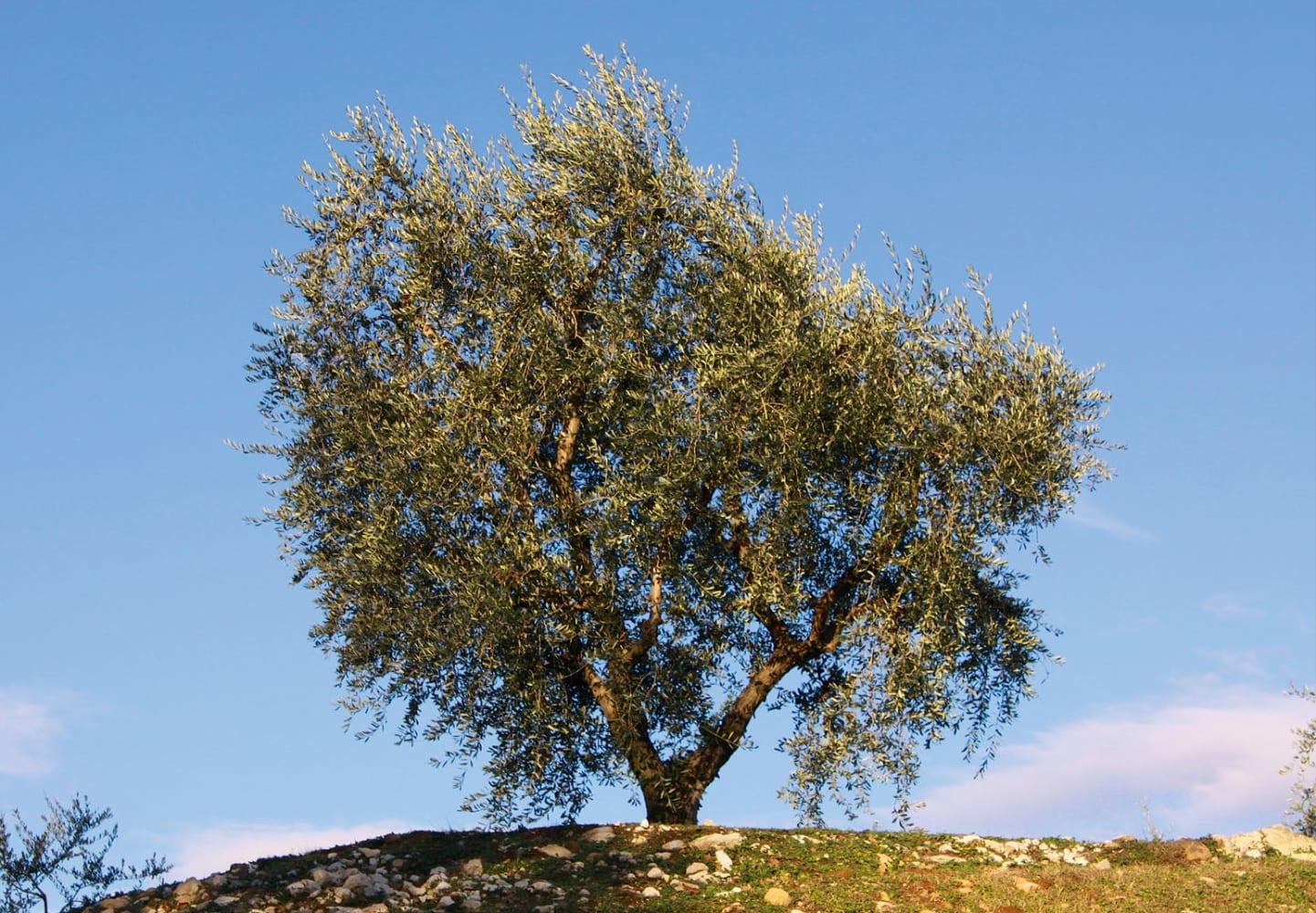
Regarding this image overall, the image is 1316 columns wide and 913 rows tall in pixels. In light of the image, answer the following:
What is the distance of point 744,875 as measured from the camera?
2438 cm

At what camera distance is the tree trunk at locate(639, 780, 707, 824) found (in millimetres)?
27656

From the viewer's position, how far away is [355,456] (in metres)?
28.2

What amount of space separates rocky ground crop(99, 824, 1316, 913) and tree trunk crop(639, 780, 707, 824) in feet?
2.78

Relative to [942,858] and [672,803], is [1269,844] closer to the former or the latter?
[942,858]

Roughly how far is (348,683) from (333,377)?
20.0ft

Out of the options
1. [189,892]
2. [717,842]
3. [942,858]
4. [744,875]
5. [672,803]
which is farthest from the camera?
[672,803]

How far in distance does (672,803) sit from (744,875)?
3.46 meters

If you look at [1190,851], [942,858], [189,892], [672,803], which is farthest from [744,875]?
[189,892]

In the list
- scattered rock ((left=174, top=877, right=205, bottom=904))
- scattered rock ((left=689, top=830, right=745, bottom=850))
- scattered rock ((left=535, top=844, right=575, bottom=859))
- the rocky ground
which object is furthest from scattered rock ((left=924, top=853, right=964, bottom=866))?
scattered rock ((left=174, top=877, right=205, bottom=904))

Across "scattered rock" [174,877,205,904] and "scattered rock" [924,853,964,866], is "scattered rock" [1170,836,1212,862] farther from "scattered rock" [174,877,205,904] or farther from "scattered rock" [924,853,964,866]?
"scattered rock" [174,877,205,904]

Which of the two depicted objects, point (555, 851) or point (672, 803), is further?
point (672, 803)

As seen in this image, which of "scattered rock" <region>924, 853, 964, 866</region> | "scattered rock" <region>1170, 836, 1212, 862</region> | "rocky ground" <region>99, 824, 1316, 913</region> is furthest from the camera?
"scattered rock" <region>1170, 836, 1212, 862</region>

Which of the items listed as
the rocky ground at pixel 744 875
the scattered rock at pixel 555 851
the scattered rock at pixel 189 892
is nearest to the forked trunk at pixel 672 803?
the rocky ground at pixel 744 875

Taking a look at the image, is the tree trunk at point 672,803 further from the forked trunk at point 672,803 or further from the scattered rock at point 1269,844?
the scattered rock at point 1269,844
